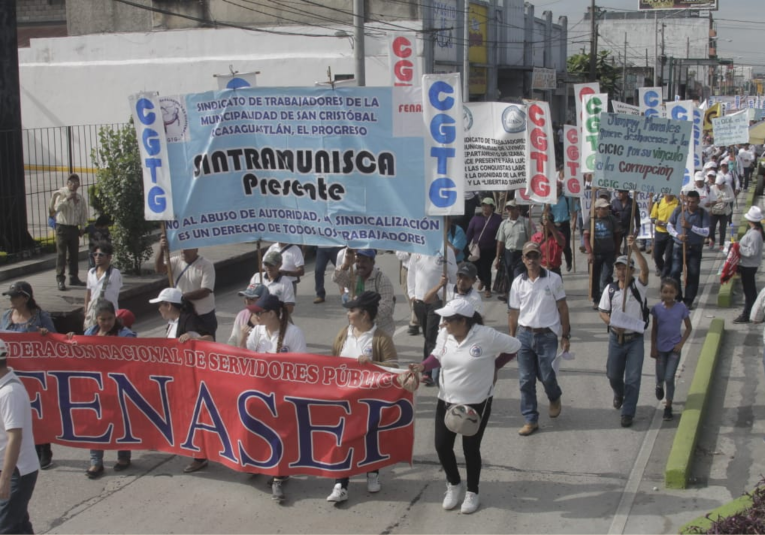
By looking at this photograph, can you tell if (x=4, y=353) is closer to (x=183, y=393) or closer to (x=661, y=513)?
(x=183, y=393)

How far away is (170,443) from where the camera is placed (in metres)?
7.11

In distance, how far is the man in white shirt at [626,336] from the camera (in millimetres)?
8320

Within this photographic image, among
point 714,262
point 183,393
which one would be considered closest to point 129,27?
point 714,262

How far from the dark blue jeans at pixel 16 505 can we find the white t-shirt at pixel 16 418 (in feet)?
0.15

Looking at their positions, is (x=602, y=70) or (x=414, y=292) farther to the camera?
Result: (x=602, y=70)

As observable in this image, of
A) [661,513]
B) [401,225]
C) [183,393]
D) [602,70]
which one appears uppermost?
[602,70]

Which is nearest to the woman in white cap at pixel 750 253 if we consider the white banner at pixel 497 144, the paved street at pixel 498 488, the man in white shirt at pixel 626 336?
the white banner at pixel 497 144

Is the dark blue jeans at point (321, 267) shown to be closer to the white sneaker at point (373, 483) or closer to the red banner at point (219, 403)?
the red banner at point (219, 403)

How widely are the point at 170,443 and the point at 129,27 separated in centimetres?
3065

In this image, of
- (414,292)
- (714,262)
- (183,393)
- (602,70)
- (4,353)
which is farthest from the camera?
(602,70)

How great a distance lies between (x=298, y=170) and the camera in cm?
749

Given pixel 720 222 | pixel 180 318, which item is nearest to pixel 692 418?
pixel 180 318

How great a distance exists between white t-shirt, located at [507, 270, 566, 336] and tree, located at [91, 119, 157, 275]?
784 cm

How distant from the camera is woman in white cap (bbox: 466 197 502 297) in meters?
13.9
